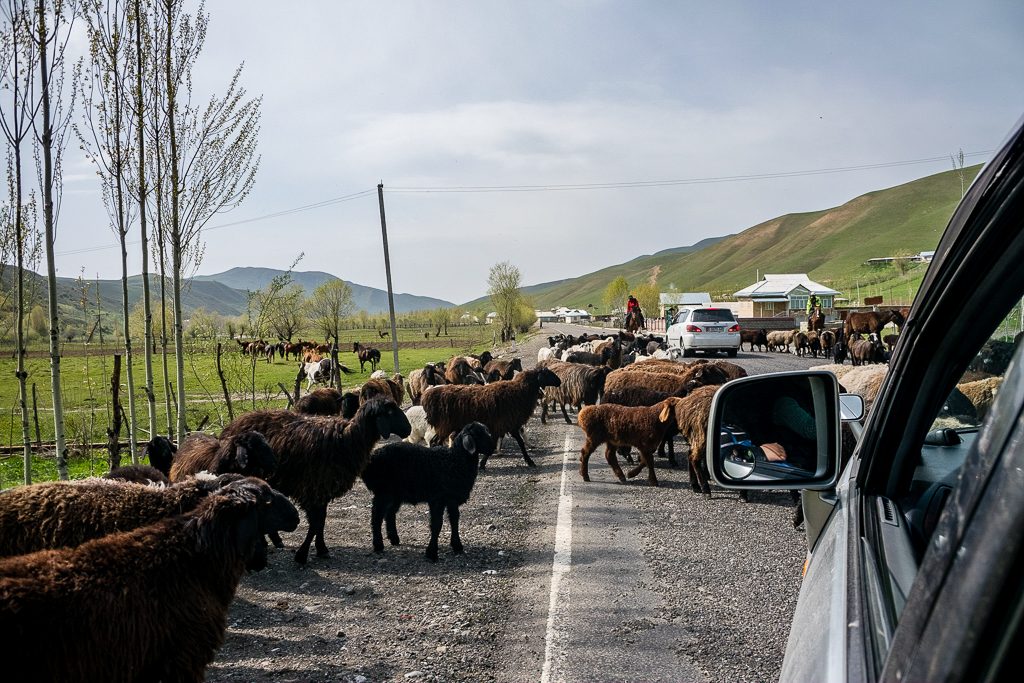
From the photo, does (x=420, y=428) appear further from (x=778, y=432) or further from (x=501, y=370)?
(x=778, y=432)

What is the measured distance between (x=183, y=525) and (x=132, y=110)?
795cm

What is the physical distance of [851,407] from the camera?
2.56 meters

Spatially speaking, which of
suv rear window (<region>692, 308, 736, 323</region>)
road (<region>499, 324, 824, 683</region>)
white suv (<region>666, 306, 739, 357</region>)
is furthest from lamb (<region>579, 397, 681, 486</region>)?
suv rear window (<region>692, 308, 736, 323</region>)

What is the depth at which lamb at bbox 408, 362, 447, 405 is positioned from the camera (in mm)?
15586

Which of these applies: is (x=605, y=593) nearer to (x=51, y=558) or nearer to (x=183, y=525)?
(x=183, y=525)

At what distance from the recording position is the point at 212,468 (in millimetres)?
6516

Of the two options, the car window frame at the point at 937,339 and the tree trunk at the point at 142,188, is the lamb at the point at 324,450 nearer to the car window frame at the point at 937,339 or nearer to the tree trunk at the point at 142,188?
the tree trunk at the point at 142,188

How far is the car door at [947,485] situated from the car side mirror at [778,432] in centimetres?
19

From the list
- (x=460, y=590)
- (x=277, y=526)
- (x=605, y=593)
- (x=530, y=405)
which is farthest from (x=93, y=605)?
(x=530, y=405)

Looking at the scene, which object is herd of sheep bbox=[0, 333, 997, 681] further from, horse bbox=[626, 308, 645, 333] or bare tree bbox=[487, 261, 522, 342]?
bare tree bbox=[487, 261, 522, 342]

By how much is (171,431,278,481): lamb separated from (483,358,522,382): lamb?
9458 mm

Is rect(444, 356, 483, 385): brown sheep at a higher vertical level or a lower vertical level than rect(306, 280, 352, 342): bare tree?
lower

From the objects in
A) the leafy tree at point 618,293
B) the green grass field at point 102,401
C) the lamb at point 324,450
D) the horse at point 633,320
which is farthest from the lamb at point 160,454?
the leafy tree at point 618,293

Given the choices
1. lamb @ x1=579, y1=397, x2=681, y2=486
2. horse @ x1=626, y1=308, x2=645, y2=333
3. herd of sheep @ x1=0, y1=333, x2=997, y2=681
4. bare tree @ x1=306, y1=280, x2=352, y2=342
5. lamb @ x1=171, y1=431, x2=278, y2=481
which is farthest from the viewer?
bare tree @ x1=306, y1=280, x2=352, y2=342
